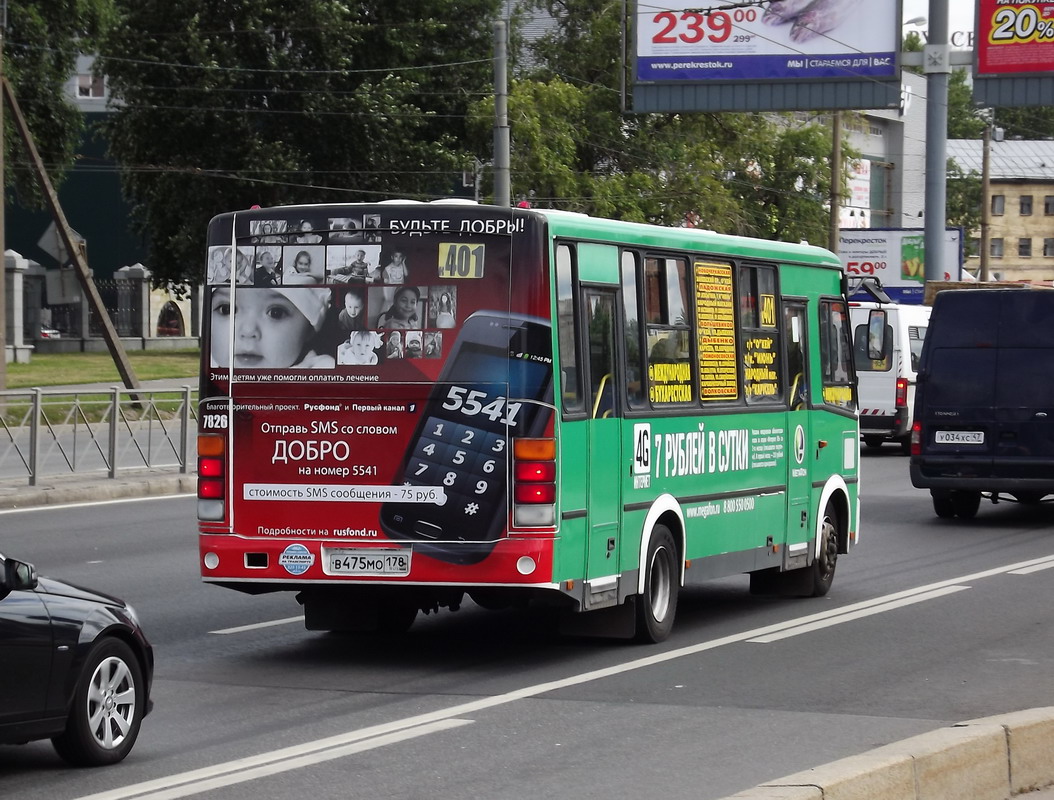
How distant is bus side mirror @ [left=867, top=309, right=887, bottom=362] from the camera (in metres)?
14.5

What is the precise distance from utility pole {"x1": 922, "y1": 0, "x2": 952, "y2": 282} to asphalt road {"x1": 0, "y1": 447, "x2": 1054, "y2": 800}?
2550 cm

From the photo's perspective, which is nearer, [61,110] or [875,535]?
[875,535]

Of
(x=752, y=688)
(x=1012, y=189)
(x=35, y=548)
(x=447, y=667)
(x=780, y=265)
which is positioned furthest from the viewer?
(x=1012, y=189)

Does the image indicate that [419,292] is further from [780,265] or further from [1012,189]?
[1012,189]

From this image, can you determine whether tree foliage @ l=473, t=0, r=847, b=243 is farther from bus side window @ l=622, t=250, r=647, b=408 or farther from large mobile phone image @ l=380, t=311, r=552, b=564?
→ large mobile phone image @ l=380, t=311, r=552, b=564

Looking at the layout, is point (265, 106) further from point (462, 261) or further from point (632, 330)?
point (462, 261)

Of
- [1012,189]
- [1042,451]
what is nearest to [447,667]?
[1042,451]

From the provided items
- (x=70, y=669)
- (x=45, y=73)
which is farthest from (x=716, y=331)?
(x=45, y=73)

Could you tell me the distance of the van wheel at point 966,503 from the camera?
19.9m

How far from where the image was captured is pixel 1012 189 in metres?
130

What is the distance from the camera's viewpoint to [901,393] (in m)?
29.6

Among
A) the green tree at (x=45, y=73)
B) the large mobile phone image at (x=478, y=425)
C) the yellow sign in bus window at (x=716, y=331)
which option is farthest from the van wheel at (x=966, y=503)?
the green tree at (x=45, y=73)

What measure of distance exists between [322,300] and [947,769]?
466cm

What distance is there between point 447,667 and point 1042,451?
36.7 ft
